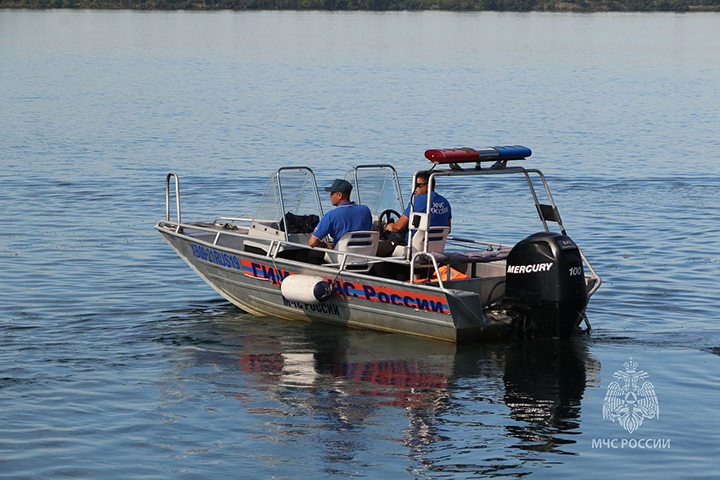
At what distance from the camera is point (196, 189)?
24.5m

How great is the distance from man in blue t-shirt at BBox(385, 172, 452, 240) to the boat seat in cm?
47

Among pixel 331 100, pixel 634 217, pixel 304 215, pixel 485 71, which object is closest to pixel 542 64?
pixel 485 71

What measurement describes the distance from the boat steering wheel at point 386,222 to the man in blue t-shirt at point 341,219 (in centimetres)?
73

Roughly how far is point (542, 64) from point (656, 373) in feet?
166

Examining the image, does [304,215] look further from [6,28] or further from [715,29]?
[715,29]

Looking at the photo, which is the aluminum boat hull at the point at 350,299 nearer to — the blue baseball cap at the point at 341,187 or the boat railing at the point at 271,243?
the boat railing at the point at 271,243

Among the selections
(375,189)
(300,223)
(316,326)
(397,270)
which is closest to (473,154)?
(397,270)

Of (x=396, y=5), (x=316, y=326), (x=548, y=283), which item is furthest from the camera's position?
(x=396, y=5)

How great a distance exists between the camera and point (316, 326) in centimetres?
1368

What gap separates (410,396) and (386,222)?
3771 mm

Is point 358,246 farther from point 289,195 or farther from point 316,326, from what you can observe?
point 289,195

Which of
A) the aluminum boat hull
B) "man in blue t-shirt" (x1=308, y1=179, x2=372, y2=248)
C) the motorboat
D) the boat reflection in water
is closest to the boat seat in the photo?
the motorboat

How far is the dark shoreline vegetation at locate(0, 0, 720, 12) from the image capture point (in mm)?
110875

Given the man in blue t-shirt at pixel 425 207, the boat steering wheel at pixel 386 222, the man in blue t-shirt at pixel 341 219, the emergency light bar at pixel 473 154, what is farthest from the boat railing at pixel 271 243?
the emergency light bar at pixel 473 154
